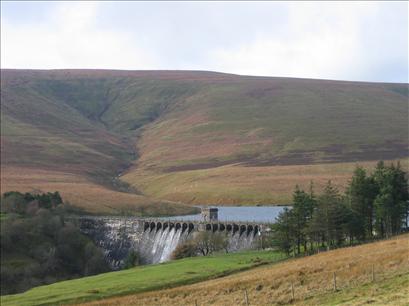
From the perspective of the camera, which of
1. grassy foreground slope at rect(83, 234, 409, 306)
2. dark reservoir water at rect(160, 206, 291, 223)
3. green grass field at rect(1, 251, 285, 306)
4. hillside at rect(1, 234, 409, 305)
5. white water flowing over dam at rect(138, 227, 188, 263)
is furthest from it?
dark reservoir water at rect(160, 206, 291, 223)

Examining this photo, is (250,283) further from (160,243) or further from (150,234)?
(150,234)

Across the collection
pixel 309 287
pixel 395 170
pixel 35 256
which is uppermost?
pixel 395 170

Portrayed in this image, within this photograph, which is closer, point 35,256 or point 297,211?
point 297,211

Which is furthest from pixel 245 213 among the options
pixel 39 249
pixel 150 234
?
pixel 39 249

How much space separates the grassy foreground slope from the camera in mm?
34625

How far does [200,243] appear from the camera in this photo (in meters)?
101

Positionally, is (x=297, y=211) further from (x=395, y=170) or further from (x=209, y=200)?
(x=209, y=200)

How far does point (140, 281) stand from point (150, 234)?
202 ft

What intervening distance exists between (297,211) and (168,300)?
35.5 metres

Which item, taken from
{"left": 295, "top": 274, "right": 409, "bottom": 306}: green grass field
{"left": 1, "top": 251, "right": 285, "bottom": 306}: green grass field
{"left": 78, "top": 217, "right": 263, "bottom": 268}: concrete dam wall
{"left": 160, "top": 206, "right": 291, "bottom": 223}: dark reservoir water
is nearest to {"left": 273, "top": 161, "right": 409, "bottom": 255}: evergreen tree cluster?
{"left": 1, "top": 251, "right": 285, "bottom": 306}: green grass field

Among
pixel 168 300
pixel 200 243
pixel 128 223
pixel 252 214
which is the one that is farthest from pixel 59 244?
pixel 168 300

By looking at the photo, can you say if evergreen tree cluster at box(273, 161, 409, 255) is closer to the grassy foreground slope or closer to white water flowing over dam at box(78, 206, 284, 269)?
white water flowing over dam at box(78, 206, 284, 269)

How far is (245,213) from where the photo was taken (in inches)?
6186

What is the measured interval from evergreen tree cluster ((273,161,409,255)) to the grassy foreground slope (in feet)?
75.2
